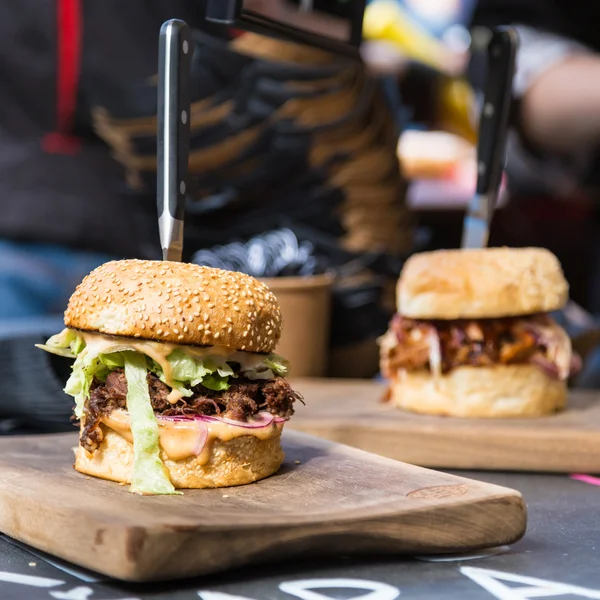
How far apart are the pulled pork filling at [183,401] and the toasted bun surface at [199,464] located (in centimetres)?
3

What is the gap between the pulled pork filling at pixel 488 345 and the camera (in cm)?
285

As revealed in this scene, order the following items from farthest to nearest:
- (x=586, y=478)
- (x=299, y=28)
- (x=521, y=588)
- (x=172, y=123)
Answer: (x=299, y=28) → (x=586, y=478) → (x=172, y=123) → (x=521, y=588)

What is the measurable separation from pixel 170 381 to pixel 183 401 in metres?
0.05

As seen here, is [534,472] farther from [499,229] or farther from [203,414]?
[499,229]

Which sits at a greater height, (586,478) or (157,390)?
(157,390)

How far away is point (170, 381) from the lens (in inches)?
74.7

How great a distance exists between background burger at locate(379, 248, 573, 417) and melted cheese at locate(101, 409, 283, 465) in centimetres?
110

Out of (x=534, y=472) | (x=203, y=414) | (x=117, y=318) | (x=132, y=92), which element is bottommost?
(x=534, y=472)

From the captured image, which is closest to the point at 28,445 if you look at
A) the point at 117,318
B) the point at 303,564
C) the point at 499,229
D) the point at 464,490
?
the point at 117,318

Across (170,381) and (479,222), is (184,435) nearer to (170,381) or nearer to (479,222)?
(170,381)

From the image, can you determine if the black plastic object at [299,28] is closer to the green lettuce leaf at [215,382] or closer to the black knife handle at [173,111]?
the black knife handle at [173,111]

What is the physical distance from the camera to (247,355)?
6.72 ft

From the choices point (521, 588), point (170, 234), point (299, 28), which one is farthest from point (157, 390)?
point (299, 28)

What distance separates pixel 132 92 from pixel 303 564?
2218mm
